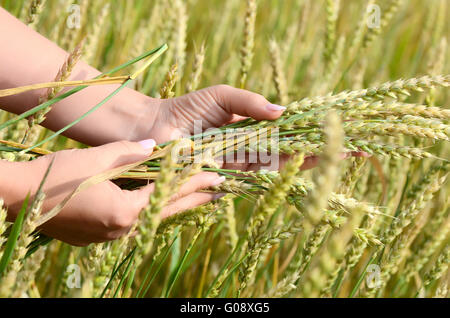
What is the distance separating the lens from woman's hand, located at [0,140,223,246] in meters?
0.77

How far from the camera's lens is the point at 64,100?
1019mm

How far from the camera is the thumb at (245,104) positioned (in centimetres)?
92

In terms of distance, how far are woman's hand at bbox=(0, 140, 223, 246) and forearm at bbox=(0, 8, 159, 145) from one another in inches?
8.2

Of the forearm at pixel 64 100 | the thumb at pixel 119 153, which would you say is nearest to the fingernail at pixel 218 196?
the thumb at pixel 119 153

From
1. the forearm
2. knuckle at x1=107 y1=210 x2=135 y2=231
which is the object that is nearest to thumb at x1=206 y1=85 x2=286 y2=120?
the forearm

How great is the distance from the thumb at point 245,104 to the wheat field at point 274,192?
0.08 feet

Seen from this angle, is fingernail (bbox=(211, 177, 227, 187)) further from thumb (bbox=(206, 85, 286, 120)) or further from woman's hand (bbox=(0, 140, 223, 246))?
thumb (bbox=(206, 85, 286, 120))

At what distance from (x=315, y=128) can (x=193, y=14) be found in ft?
4.96

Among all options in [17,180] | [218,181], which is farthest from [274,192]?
[17,180]

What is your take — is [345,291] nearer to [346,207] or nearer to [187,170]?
[346,207]

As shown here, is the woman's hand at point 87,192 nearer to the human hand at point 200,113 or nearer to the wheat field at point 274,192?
the wheat field at point 274,192

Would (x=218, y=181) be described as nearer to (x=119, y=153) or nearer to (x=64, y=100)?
(x=119, y=153)

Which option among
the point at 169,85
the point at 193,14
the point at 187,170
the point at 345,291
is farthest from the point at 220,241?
the point at 193,14

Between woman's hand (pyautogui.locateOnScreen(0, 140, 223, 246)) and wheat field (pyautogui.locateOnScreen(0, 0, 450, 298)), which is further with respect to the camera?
woman's hand (pyautogui.locateOnScreen(0, 140, 223, 246))
